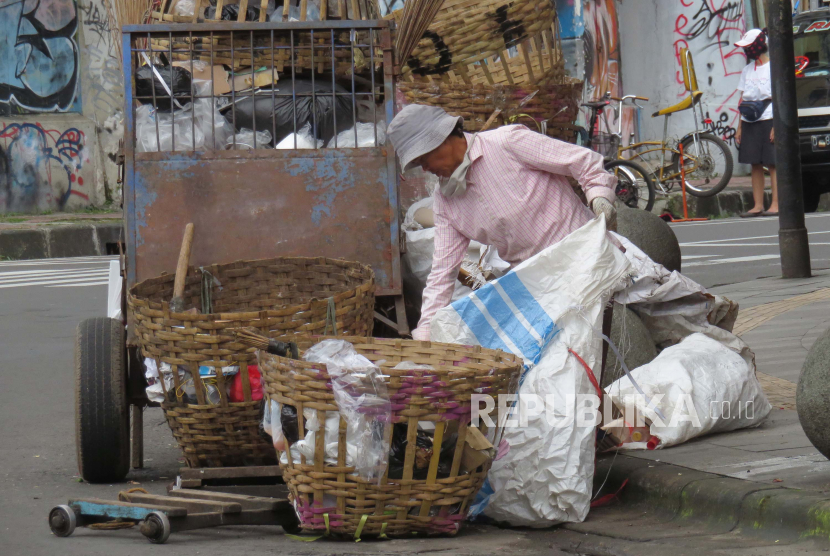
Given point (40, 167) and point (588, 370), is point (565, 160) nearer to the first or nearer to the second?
point (588, 370)

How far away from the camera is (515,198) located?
387cm

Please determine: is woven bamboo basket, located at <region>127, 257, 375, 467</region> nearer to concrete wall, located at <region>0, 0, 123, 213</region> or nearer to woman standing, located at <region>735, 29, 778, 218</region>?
woman standing, located at <region>735, 29, 778, 218</region>

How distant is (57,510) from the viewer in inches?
130

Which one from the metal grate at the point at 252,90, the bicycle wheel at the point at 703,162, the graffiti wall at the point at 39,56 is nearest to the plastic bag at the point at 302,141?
the metal grate at the point at 252,90

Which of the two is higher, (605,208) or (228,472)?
(605,208)

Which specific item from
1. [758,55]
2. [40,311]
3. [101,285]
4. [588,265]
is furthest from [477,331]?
[758,55]

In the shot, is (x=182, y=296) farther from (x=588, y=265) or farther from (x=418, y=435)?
(x=588, y=265)

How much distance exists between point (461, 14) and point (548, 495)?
2852 mm

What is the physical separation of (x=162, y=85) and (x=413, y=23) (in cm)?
119

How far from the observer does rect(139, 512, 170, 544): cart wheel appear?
3.13 metres

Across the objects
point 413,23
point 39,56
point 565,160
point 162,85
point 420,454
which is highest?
point 39,56

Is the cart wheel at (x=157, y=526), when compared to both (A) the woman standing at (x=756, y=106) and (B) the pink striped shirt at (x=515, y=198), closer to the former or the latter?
(B) the pink striped shirt at (x=515, y=198)

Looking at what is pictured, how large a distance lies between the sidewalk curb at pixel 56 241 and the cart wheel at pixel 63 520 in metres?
10.2

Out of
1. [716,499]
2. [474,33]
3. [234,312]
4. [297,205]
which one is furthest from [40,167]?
[716,499]
